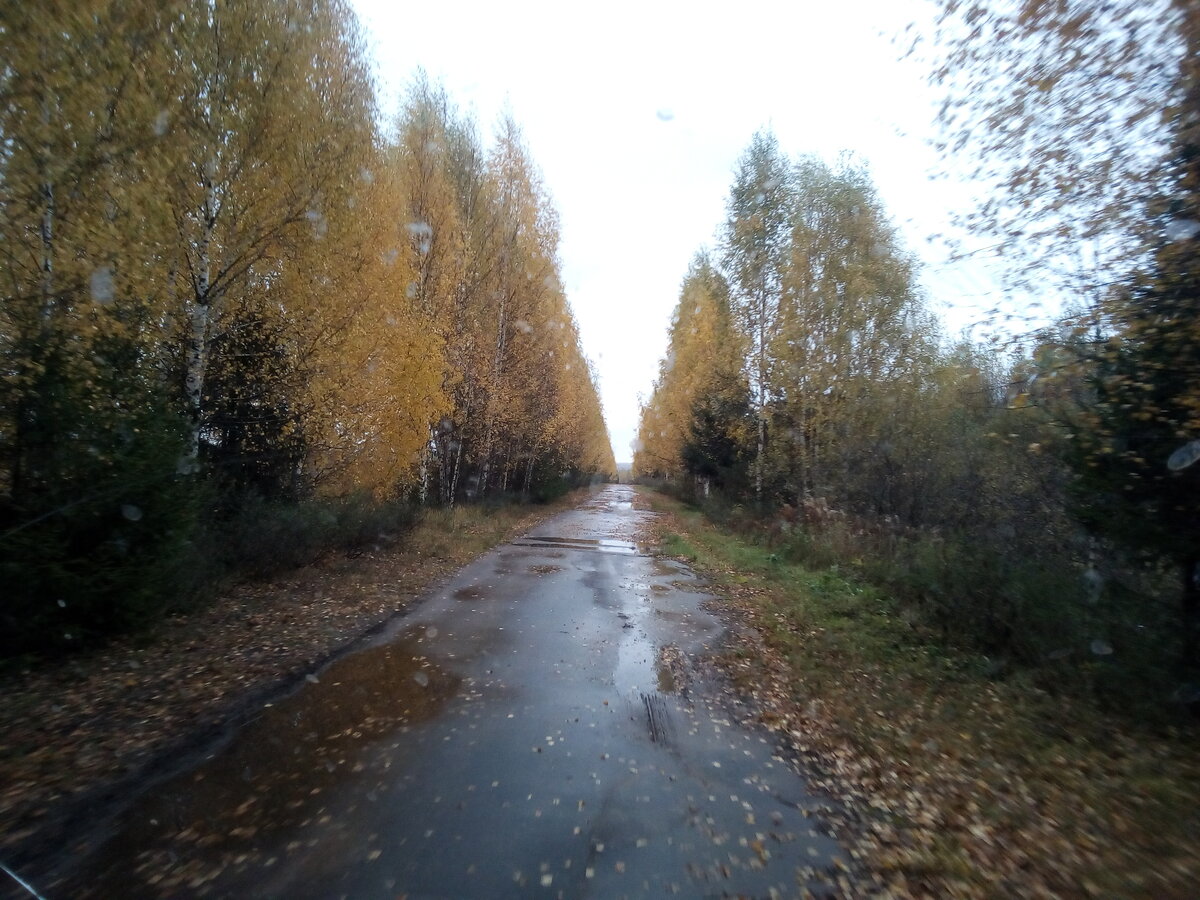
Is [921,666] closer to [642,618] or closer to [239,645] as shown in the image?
[642,618]

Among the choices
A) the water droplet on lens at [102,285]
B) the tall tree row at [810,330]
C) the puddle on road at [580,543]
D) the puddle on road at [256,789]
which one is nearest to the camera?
the puddle on road at [256,789]

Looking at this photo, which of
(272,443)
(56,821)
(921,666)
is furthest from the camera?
(272,443)

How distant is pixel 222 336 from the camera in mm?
11117

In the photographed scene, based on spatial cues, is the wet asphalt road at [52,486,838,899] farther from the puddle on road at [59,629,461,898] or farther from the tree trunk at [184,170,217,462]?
the tree trunk at [184,170,217,462]

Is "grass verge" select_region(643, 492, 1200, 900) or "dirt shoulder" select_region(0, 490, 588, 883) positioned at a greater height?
"dirt shoulder" select_region(0, 490, 588, 883)

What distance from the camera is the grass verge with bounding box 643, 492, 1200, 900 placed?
3867 millimetres

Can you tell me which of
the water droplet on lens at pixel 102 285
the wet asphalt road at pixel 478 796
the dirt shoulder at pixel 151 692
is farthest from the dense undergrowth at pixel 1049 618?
the water droplet on lens at pixel 102 285

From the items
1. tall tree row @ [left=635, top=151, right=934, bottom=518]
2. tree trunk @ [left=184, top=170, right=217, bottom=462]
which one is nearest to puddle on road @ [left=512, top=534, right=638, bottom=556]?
tall tree row @ [left=635, top=151, right=934, bottom=518]

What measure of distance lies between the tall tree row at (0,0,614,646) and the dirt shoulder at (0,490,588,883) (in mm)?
675

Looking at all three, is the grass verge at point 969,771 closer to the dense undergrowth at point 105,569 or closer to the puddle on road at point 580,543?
the dense undergrowth at point 105,569

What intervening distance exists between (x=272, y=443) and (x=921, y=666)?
34.6 ft

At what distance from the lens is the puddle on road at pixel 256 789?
3.55 metres

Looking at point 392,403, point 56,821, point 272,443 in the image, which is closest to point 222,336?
point 272,443

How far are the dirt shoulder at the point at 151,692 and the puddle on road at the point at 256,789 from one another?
1.01 feet
